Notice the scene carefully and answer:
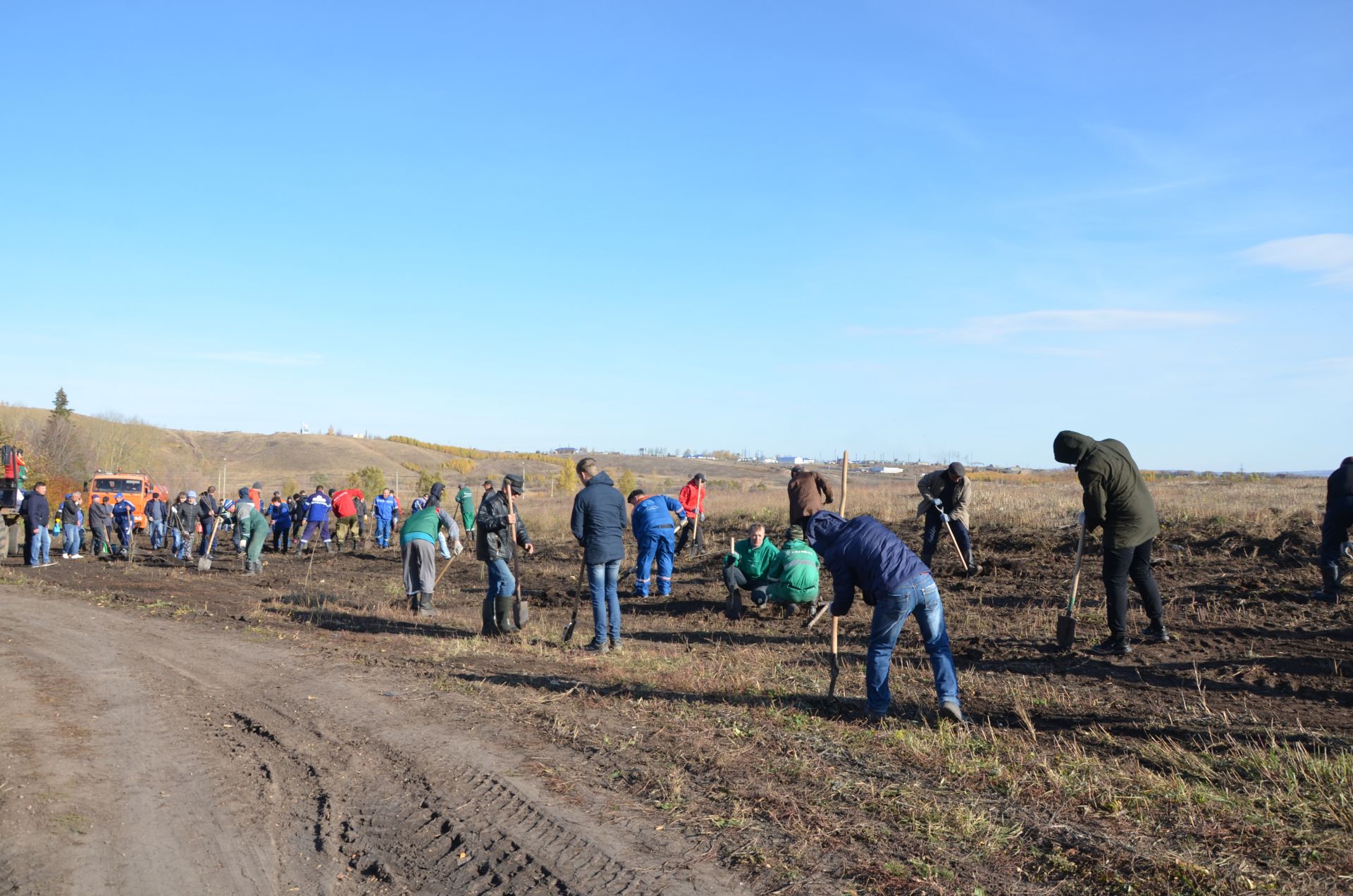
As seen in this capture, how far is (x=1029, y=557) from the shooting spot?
53.5 feet

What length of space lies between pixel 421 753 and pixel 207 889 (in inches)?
76.2

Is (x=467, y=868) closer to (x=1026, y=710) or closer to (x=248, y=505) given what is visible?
(x=1026, y=710)

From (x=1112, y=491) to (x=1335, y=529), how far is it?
172 inches

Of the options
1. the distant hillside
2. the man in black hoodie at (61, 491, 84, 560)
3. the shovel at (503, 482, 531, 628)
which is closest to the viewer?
the shovel at (503, 482, 531, 628)

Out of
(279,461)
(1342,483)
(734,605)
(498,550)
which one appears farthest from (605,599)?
(279,461)

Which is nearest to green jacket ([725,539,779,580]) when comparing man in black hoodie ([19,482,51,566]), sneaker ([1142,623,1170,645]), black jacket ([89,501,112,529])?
sneaker ([1142,623,1170,645])

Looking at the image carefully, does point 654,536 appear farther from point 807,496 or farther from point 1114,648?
point 1114,648

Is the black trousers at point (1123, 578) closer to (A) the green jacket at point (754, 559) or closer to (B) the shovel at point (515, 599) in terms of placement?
(A) the green jacket at point (754, 559)

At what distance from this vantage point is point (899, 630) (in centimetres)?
657

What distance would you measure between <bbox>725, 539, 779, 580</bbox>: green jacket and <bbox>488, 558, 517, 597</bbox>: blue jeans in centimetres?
298

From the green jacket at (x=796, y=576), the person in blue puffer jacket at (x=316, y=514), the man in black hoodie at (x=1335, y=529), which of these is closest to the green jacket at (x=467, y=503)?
the person in blue puffer jacket at (x=316, y=514)

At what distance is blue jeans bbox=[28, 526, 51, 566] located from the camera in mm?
20797

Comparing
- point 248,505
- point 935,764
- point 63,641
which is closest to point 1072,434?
point 935,764

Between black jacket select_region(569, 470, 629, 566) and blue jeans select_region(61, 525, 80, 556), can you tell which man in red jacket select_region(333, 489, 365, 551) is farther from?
black jacket select_region(569, 470, 629, 566)
